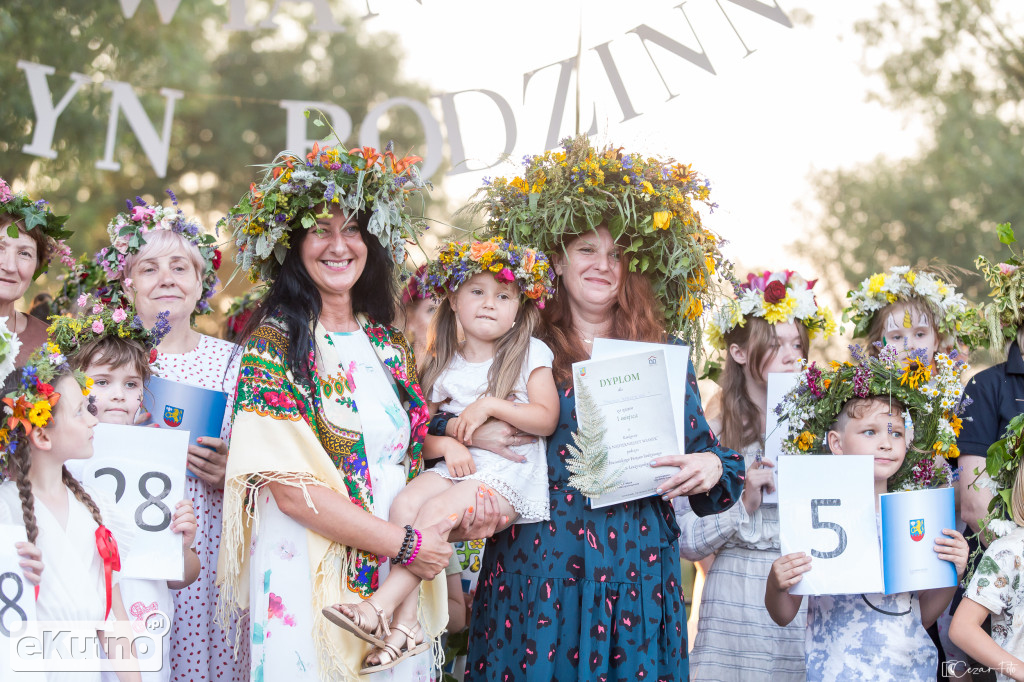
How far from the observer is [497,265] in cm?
359

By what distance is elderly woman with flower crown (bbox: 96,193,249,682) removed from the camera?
12.1 feet

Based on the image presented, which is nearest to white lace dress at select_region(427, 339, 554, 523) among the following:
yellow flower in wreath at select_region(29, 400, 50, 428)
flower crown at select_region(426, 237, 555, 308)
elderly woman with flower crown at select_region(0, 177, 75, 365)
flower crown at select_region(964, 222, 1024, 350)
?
flower crown at select_region(426, 237, 555, 308)

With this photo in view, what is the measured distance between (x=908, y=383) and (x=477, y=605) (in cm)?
185

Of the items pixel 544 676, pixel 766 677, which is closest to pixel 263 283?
pixel 544 676

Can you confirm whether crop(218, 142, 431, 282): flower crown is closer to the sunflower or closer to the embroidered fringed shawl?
the embroidered fringed shawl

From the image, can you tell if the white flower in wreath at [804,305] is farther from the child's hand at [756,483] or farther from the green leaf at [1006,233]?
the green leaf at [1006,233]

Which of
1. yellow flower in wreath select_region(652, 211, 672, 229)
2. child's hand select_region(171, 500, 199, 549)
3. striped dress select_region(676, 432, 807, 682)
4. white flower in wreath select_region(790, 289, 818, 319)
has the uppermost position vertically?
yellow flower in wreath select_region(652, 211, 672, 229)

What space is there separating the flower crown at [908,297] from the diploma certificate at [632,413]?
1.72 metres

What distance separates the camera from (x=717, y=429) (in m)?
4.52

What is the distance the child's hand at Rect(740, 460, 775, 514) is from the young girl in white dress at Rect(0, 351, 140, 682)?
2503 mm

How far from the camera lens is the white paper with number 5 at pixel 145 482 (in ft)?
10.0

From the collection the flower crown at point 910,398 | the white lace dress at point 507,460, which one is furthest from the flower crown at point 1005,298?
the white lace dress at point 507,460

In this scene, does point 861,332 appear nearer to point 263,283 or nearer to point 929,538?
point 929,538

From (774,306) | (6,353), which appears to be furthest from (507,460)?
(774,306)
